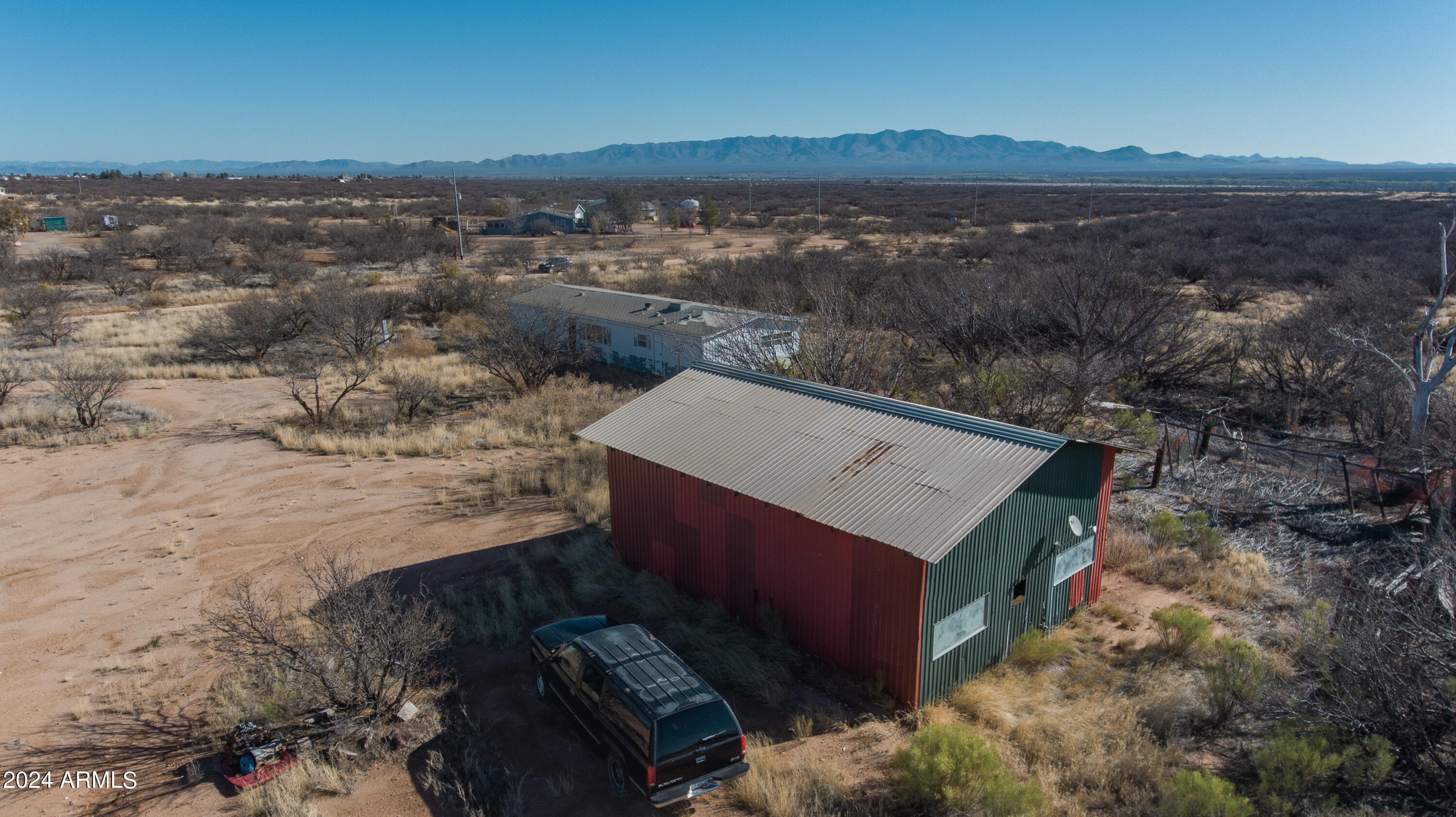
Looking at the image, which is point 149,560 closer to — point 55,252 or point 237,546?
point 237,546

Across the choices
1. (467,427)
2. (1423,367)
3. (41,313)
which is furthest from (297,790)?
(41,313)

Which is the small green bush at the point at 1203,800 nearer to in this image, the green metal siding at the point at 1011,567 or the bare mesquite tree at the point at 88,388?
the green metal siding at the point at 1011,567

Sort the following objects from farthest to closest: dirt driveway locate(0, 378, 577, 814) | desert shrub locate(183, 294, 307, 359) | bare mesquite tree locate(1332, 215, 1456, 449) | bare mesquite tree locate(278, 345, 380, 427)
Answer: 1. desert shrub locate(183, 294, 307, 359)
2. bare mesquite tree locate(278, 345, 380, 427)
3. bare mesquite tree locate(1332, 215, 1456, 449)
4. dirt driveway locate(0, 378, 577, 814)

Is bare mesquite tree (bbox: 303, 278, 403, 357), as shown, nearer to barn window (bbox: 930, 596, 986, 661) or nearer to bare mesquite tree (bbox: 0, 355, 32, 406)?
bare mesquite tree (bbox: 0, 355, 32, 406)

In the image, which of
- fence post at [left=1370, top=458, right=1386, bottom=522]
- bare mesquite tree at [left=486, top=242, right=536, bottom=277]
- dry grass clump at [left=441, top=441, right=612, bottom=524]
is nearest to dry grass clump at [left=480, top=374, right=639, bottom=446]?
dry grass clump at [left=441, top=441, right=612, bottom=524]

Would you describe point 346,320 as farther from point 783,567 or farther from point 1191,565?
point 1191,565

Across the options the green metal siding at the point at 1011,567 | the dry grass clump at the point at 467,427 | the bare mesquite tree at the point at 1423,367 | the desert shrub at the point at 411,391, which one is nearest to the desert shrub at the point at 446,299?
the desert shrub at the point at 411,391
